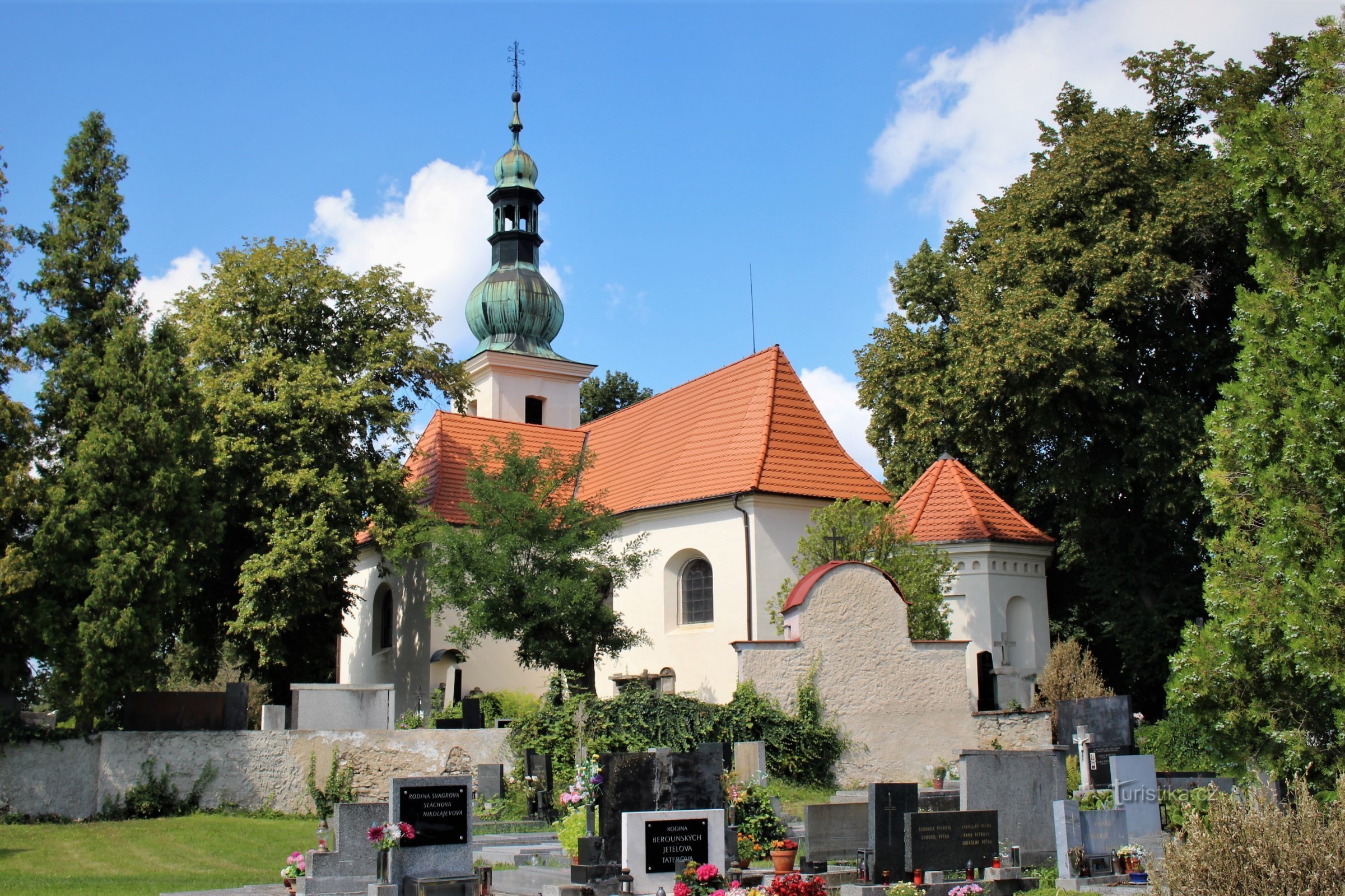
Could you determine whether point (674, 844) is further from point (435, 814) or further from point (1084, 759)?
point (1084, 759)

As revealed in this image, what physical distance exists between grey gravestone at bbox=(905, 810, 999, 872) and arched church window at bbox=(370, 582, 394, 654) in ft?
70.3

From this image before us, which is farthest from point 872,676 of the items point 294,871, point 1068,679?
point 294,871

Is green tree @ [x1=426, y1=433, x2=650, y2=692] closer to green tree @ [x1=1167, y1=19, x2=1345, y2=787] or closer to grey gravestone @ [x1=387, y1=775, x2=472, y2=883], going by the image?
grey gravestone @ [x1=387, y1=775, x2=472, y2=883]

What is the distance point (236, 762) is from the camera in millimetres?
18531

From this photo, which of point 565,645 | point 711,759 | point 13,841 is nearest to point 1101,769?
point 711,759

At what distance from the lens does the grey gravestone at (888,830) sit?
1070 cm

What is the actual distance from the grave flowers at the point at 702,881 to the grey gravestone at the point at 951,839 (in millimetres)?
1914

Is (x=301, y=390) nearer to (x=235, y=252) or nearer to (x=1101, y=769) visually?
(x=235, y=252)

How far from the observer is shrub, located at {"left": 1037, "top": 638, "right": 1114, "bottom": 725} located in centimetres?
2072

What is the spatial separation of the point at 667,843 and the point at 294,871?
3.47 m

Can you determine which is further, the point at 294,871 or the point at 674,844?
the point at 294,871

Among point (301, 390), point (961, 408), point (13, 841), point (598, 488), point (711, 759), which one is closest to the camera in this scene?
point (711, 759)

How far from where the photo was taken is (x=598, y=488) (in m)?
29.6

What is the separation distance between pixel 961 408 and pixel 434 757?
13468 millimetres
